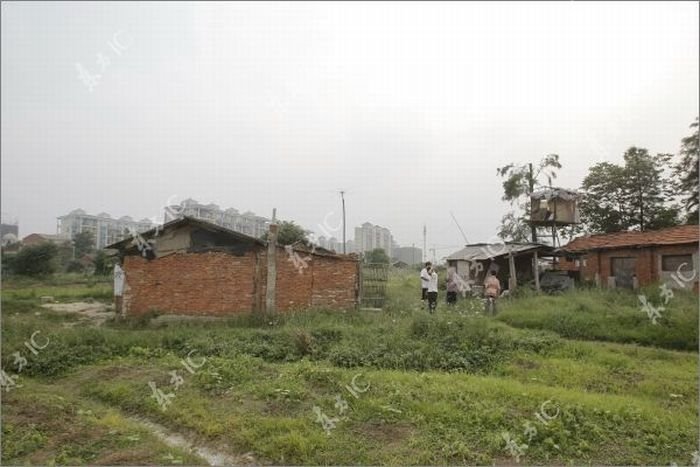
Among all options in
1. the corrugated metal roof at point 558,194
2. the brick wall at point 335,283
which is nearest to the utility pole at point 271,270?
the brick wall at point 335,283

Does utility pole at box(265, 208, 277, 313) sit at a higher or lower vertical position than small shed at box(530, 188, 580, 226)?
lower

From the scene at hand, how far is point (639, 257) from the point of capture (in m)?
18.2

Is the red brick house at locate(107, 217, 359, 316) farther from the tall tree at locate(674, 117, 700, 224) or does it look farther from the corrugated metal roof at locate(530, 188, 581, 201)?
the tall tree at locate(674, 117, 700, 224)

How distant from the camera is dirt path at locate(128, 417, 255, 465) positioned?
15.2ft

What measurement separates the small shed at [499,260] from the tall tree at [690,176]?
6.53 m

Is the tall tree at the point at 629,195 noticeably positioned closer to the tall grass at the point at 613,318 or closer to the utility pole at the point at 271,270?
the tall grass at the point at 613,318

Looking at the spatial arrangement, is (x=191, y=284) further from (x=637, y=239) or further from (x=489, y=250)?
(x=637, y=239)

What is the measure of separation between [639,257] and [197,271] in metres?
17.4

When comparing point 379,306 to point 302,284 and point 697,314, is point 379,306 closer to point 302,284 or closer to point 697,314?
point 302,284

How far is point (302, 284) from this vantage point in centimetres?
1360

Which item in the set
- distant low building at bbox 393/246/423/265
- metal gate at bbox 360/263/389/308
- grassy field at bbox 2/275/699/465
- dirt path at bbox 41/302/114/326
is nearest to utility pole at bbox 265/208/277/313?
grassy field at bbox 2/275/699/465

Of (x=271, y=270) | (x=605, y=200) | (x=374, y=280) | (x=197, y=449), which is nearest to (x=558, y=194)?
(x=605, y=200)

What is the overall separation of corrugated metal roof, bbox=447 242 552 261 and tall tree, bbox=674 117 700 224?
685cm

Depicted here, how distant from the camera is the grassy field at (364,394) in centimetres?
485
